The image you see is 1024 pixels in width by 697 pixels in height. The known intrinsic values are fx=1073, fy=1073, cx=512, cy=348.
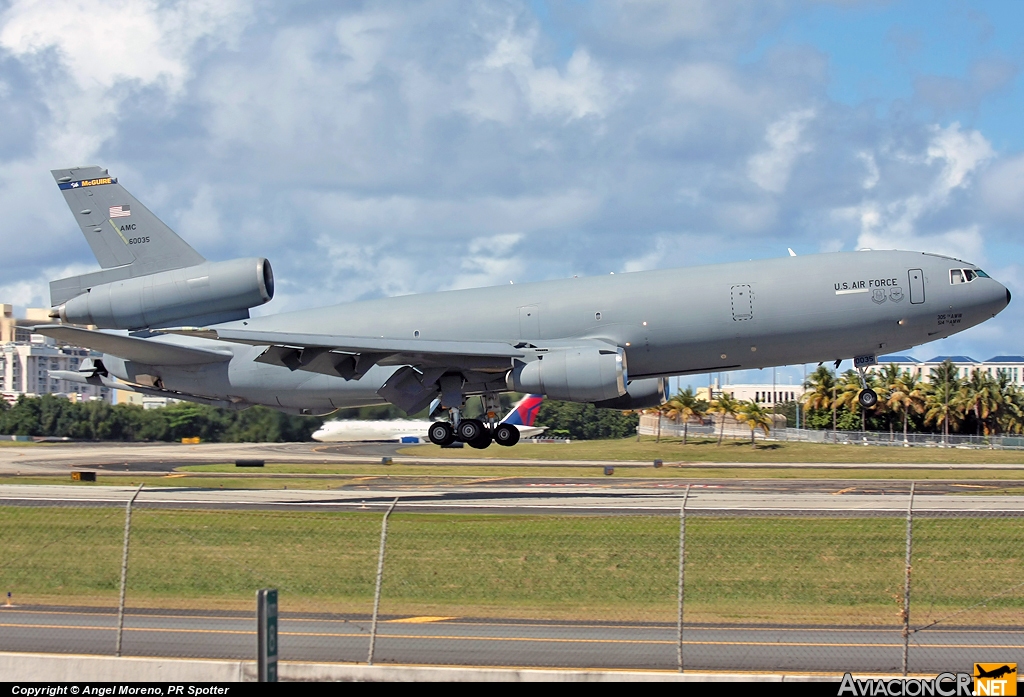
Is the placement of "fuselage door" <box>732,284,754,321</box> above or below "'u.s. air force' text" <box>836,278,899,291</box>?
below

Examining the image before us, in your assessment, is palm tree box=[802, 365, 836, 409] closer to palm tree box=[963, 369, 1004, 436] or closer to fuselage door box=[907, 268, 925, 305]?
palm tree box=[963, 369, 1004, 436]

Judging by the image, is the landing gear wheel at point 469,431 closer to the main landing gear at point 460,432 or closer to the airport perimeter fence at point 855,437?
the main landing gear at point 460,432

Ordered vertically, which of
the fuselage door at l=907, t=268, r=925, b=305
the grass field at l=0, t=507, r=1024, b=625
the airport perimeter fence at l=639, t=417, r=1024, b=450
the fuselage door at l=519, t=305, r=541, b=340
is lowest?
the grass field at l=0, t=507, r=1024, b=625

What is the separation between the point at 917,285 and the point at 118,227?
28052mm

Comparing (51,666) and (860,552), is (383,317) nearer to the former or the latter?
(860,552)

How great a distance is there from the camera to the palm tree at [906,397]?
10575cm

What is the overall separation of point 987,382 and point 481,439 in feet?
274

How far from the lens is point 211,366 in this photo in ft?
133

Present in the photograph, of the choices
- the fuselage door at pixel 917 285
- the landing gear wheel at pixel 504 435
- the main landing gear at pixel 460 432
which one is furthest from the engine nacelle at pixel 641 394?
the fuselage door at pixel 917 285

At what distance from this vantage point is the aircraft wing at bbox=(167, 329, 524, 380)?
115ft

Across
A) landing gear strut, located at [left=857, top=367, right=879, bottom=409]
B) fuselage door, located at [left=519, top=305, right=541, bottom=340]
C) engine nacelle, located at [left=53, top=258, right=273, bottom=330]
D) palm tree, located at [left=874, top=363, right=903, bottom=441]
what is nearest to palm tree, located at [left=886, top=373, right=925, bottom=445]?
palm tree, located at [left=874, top=363, right=903, bottom=441]

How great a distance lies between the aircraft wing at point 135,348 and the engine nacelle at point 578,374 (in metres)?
12.6

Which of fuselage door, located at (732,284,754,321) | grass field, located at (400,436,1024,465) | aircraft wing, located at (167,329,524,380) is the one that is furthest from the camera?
grass field, located at (400,436,1024,465)

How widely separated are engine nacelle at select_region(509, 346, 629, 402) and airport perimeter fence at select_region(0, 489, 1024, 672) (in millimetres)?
7084
